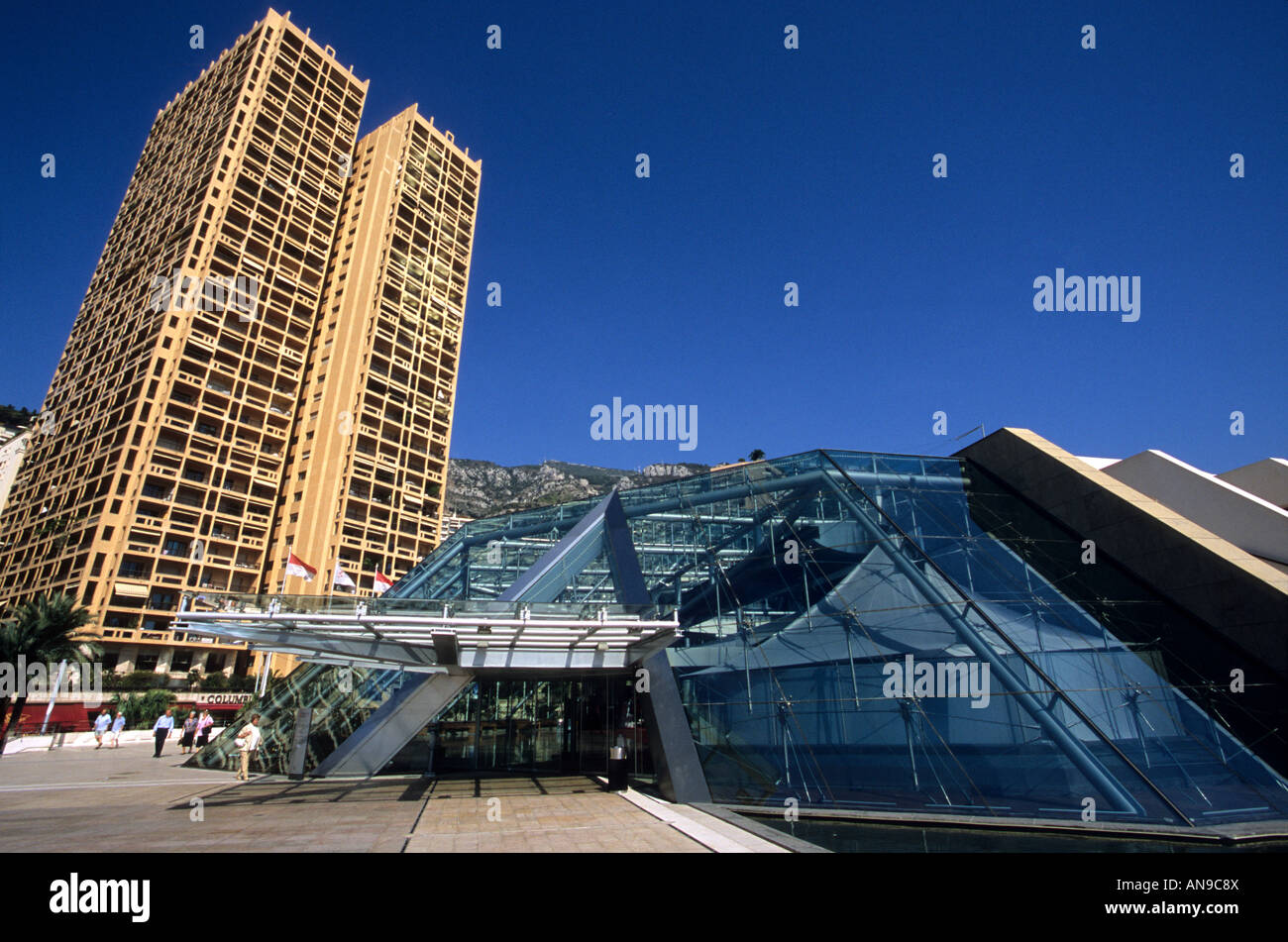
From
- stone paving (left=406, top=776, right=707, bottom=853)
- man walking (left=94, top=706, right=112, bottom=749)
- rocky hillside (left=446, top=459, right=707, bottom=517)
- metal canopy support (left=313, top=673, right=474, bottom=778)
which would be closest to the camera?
stone paving (left=406, top=776, right=707, bottom=853)

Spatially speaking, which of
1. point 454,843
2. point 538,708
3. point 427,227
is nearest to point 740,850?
point 454,843

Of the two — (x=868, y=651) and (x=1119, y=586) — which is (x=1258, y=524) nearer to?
(x=1119, y=586)

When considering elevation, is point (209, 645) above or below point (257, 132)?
below

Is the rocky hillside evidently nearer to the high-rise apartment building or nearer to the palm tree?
the high-rise apartment building

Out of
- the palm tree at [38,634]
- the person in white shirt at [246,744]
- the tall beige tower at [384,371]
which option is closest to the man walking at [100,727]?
the palm tree at [38,634]

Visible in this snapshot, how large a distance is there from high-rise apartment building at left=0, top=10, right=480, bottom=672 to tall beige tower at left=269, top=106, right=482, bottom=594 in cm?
23

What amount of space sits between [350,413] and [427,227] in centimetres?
2682

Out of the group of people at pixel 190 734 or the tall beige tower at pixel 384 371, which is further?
the tall beige tower at pixel 384 371

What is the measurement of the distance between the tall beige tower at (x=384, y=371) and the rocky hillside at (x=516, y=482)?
6192 centimetres

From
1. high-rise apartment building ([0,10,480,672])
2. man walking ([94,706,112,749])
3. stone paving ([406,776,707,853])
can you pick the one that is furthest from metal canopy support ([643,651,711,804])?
high-rise apartment building ([0,10,480,672])

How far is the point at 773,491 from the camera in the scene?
19531 mm

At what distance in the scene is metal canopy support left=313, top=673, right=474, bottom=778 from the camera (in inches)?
639

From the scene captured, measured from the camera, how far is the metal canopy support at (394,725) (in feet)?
53.2

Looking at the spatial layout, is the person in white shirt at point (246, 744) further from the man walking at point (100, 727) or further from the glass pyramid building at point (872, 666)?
the man walking at point (100, 727)
